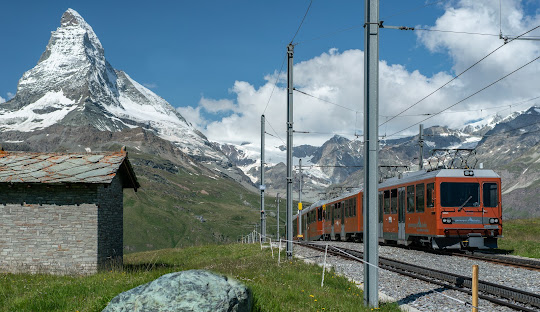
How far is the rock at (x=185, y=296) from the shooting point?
25.7ft

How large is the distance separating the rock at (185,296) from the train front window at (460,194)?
17.1 metres

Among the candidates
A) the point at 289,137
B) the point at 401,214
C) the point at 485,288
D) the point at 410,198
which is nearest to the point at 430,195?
the point at 410,198

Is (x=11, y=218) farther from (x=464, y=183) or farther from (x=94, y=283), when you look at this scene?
(x=464, y=183)

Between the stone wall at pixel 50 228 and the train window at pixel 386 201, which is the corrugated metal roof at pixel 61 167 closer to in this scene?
the stone wall at pixel 50 228

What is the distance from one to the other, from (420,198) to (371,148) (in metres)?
14.6

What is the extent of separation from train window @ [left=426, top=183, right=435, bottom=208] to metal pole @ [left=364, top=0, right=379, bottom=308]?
13.2 m

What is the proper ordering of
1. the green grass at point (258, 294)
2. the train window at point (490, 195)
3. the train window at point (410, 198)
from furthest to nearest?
1. the train window at point (410, 198)
2. the train window at point (490, 195)
3. the green grass at point (258, 294)

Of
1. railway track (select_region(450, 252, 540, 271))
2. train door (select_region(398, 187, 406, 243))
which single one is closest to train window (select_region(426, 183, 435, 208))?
railway track (select_region(450, 252, 540, 271))

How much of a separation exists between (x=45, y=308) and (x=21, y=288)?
11.9ft

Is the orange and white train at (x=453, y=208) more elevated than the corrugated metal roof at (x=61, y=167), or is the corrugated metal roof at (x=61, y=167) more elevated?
the corrugated metal roof at (x=61, y=167)

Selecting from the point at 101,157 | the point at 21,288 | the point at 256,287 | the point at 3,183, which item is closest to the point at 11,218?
the point at 3,183

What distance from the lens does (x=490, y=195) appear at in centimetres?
2370

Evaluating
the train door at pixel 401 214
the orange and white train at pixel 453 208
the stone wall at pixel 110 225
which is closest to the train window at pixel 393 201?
the train door at pixel 401 214

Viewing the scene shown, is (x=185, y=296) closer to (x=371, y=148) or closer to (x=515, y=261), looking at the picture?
(x=371, y=148)
